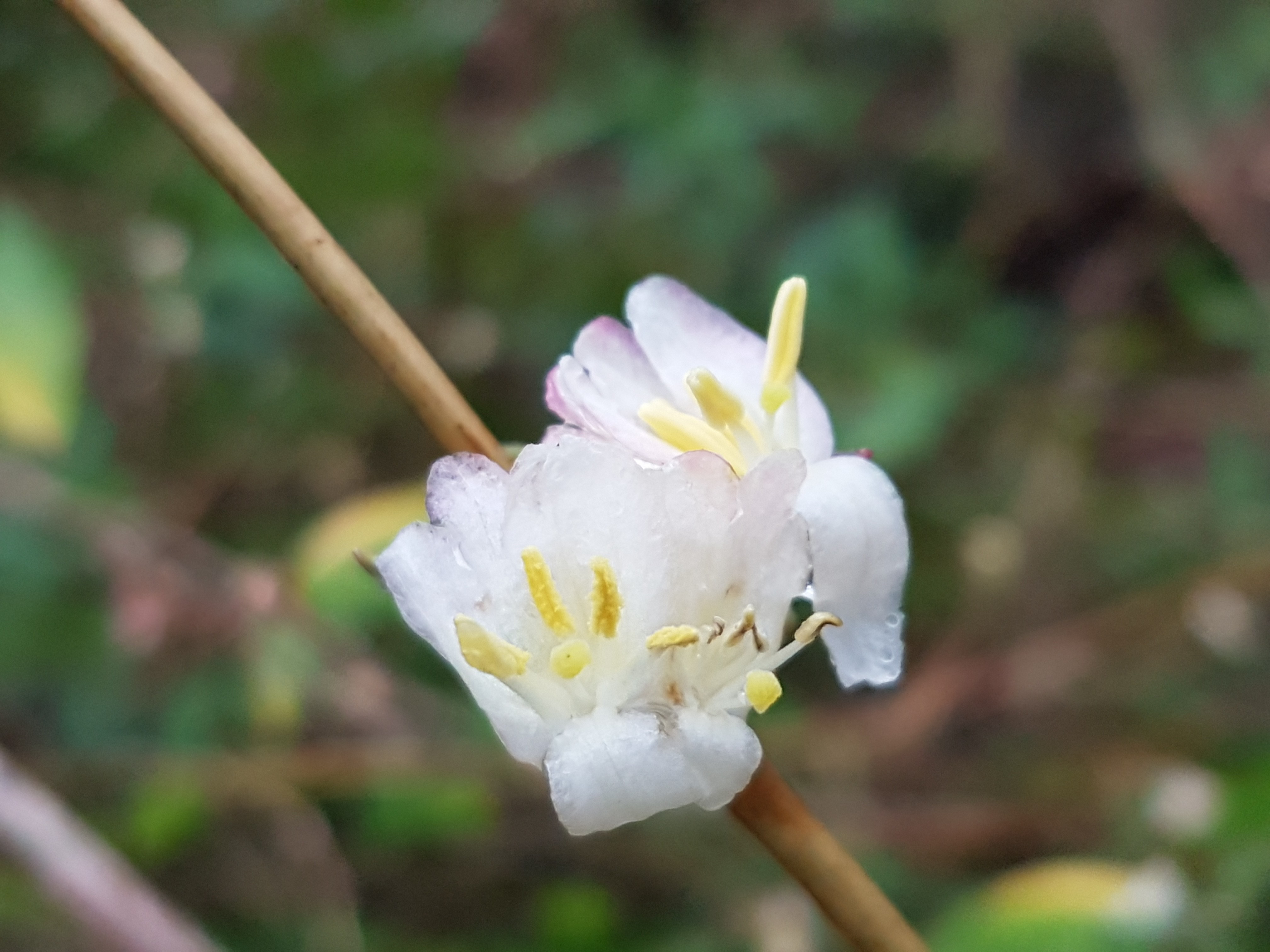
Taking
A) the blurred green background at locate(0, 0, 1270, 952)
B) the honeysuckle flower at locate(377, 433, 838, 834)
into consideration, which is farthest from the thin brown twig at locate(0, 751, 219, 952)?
the honeysuckle flower at locate(377, 433, 838, 834)

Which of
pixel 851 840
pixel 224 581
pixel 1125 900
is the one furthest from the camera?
pixel 851 840

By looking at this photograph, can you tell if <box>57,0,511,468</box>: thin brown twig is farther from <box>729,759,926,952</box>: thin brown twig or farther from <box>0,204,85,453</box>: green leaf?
<box>0,204,85,453</box>: green leaf

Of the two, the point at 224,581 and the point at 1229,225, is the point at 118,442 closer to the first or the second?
the point at 224,581

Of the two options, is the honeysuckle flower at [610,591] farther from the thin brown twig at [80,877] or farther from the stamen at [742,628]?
the thin brown twig at [80,877]

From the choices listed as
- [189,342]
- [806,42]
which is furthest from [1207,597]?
[189,342]

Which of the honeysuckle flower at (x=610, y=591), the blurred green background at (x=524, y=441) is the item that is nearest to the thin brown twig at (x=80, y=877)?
the blurred green background at (x=524, y=441)
